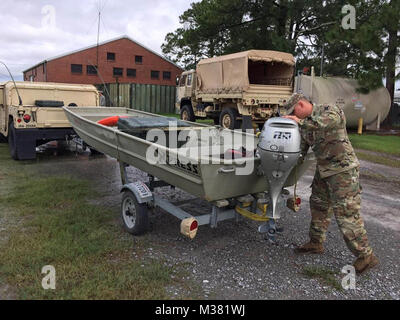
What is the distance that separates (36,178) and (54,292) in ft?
13.6

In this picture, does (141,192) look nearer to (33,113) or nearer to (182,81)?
(33,113)

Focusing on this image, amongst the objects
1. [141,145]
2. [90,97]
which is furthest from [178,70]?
[141,145]

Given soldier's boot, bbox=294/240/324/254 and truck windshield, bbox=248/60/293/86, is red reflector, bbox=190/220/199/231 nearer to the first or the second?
soldier's boot, bbox=294/240/324/254

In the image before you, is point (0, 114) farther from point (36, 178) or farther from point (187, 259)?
point (187, 259)

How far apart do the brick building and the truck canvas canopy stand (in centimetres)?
1999

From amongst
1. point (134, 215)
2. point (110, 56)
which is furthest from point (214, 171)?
point (110, 56)

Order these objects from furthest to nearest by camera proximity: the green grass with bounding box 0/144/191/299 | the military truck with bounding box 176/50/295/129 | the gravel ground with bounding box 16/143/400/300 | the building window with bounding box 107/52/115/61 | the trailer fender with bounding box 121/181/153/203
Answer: the building window with bounding box 107/52/115/61, the military truck with bounding box 176/50/295/129, the trailer fender with bounding box 121/181/153/203, the gravel ground with bounding box 16/143/400/300, the green grass with bounding box 0/144/191/299

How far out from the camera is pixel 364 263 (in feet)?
11.2

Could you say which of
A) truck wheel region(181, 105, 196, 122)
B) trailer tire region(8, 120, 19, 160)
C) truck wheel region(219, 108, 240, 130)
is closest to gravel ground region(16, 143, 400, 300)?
trailer tire region(8, 120, 19, 160)

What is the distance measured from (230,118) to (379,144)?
17.6 feet

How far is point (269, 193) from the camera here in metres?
3.64

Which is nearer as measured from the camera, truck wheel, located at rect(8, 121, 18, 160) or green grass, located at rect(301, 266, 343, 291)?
green grass, located at rect(301, 266, 343, 291)

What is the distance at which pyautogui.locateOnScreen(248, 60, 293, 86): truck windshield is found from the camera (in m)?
Result: 14.1

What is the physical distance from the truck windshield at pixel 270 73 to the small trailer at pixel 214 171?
32.1 ft
